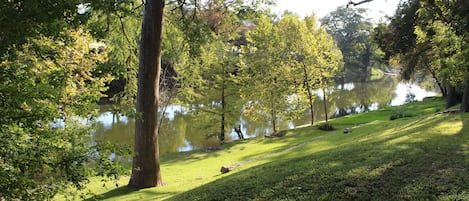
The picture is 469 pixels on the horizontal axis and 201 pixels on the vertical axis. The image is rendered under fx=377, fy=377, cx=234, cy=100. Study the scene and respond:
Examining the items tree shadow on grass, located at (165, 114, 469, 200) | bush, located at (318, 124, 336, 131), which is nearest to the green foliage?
tree shadow on grass, located at (165, 114, 469, 200)

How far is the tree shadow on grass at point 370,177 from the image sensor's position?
5473 millimetres

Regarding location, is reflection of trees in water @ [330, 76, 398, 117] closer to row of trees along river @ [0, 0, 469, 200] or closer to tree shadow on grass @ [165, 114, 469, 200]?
row of trees along river @ [0, 0, 469, 200]

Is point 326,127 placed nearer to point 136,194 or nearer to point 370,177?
point 136,194

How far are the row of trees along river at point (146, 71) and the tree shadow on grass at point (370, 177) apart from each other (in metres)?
2.48

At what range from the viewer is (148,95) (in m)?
10.1

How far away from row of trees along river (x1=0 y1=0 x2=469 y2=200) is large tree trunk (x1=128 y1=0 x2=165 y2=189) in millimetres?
27

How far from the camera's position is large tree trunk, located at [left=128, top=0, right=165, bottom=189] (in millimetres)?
9828

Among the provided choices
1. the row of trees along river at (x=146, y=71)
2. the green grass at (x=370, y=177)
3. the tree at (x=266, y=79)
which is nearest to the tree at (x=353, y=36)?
the row of trees along river at (x=146, y=71)

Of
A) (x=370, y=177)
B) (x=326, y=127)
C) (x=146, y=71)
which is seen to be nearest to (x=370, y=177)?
(x=370, y=177)

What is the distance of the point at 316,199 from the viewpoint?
553 cm

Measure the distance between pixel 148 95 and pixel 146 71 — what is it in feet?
2.11

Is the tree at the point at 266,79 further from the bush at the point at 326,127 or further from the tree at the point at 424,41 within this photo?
the tree at the point at 424,41

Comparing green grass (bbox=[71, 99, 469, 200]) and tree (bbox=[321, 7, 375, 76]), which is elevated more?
tree (bbox=[321, 7, 375, 76])

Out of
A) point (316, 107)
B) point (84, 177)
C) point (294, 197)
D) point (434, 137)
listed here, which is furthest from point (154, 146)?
point (316, 107)
